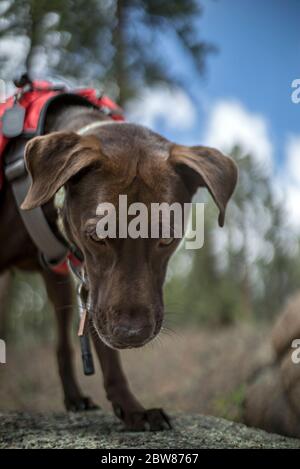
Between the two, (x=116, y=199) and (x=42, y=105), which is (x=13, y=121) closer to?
(x=42, y=105)

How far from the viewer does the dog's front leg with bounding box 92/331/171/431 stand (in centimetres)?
360

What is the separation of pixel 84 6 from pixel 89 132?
7.28 feet

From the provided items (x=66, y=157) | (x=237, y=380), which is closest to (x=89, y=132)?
(x=66, y=157)

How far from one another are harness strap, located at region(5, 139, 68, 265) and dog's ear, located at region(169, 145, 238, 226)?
82 cm

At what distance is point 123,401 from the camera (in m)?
3.71

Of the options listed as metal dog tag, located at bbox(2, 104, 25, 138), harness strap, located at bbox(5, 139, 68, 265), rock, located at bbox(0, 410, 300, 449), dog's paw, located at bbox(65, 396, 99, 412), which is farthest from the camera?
dog's paw, located at bbox(65, 396, 99, 412)

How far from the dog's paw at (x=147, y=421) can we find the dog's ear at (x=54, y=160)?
4.56ft

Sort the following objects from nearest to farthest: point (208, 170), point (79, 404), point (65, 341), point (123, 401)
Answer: point (208, 170) < point (123, 401) < point (79, 404) < point (65, 341)

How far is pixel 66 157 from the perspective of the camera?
312 centimetres

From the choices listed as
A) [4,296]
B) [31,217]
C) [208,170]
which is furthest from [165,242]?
[4,296]

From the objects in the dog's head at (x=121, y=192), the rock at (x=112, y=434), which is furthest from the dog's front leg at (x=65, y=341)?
the dog's head at (x=121, y=192)

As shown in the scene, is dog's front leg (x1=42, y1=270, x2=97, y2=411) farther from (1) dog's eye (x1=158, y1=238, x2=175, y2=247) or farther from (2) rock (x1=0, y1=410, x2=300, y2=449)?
(1) dog's eye (x1=158, y1=238, x2=175, y2=247)

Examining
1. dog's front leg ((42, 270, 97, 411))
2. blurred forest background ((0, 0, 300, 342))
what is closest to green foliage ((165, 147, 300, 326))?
blurred forest background ((0, 0, 300, 342))

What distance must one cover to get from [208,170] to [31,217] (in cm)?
105
